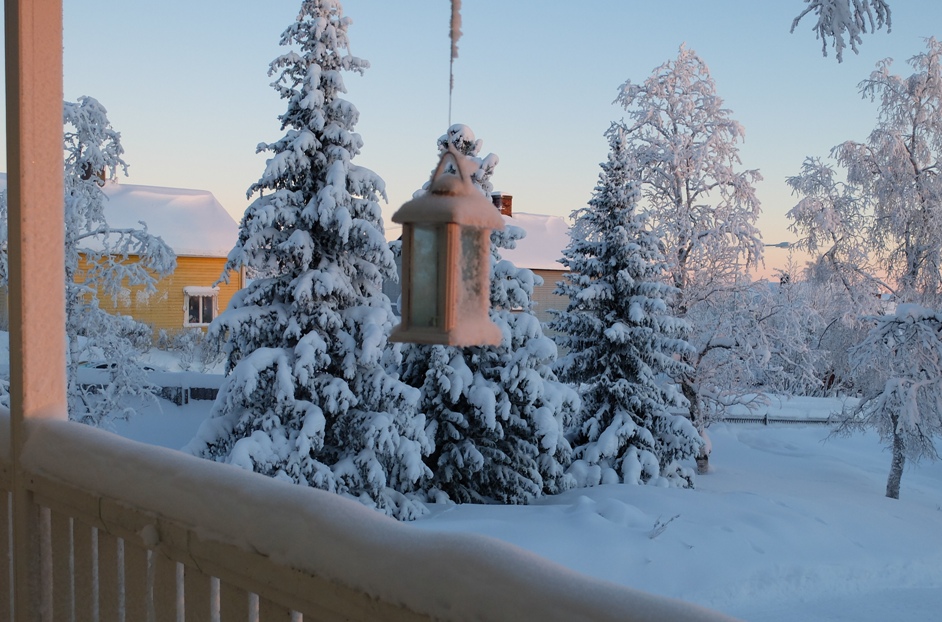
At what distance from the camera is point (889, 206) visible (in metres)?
15.9

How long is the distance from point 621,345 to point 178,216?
1234 cm

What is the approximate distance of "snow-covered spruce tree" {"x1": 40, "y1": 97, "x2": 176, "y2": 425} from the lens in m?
10.8

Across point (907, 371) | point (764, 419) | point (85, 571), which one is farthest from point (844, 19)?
point (764, 419)

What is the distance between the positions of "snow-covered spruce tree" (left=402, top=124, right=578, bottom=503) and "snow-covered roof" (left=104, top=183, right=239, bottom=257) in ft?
31.3

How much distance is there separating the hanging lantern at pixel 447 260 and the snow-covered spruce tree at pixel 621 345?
10336 millimetres

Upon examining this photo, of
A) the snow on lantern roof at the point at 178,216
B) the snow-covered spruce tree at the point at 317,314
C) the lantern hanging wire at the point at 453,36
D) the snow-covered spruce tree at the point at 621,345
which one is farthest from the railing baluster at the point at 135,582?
the snow on lantern roof at the point at 178,216

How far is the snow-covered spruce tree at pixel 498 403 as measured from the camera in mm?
10570

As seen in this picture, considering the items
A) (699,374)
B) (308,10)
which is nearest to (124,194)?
(308,10)

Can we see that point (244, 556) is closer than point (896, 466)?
Yes

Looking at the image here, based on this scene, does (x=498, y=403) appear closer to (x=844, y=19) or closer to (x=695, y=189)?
(x=695, y=189)

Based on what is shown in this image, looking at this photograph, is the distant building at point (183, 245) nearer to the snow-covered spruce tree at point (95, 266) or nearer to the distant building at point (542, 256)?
the snow-covered spruce tree at point (95, 266)

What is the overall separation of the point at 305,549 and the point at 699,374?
15286 millimetres

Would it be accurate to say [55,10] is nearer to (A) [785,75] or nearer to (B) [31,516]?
(B) [31,516]

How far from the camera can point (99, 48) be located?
19.9 feet
